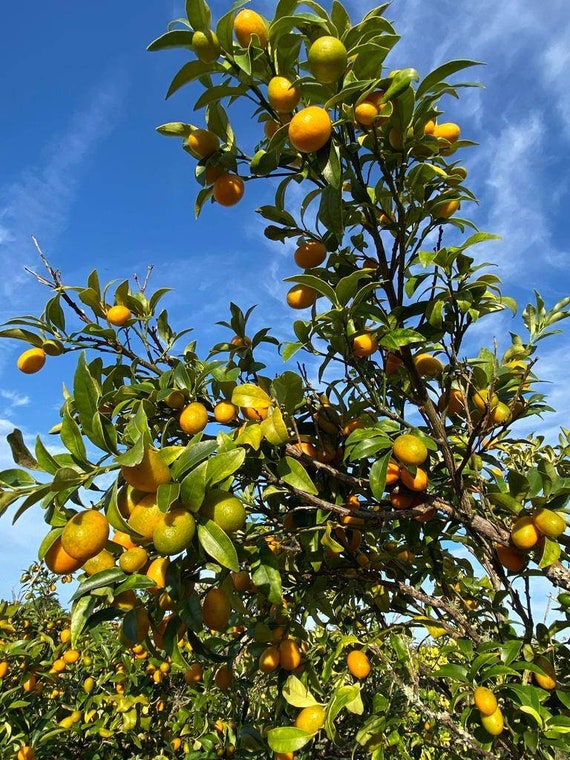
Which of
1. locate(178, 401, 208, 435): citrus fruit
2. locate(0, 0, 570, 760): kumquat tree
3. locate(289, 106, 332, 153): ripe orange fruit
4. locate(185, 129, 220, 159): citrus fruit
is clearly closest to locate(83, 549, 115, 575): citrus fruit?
locate(0, 0, 570, 760): kumquat tree

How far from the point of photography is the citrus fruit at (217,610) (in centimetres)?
148

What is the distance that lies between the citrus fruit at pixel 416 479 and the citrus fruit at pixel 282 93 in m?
1.27

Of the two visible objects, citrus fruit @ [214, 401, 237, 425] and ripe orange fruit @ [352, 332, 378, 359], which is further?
citrus fruit @ [214, 401, 237, 425]

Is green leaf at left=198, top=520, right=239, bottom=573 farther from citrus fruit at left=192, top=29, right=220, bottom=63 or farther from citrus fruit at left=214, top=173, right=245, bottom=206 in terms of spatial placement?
citrus fruit at left=192, top=29, right=220, bottom=63

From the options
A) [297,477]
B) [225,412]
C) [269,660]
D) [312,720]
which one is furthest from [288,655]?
[225,412]

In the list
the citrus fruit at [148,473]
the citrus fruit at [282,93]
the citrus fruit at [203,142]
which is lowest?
the citrus fruit at [148,473]

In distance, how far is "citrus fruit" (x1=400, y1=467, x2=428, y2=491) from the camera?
174 cm

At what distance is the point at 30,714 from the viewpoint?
3.67 metres

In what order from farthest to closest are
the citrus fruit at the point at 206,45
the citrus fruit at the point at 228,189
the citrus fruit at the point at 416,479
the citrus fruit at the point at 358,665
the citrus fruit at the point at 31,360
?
the citrus fruit at the point at 31,360 → the citrus fruit at the point at 358,665 → the citrus fruit at the point at 228,189 → the citrus fruit at the point at 416,479 → the citrus fruit at the point at 206,45

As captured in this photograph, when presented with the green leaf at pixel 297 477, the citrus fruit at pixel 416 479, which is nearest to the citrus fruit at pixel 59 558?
the green leaf at pixel 297 477

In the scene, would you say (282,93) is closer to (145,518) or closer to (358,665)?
(145,518)

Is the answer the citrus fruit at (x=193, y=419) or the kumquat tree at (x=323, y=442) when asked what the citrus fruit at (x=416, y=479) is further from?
the citrus fruit at (x=193, y=419)

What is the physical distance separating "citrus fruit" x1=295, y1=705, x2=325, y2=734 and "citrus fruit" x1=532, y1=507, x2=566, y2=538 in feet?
3.43

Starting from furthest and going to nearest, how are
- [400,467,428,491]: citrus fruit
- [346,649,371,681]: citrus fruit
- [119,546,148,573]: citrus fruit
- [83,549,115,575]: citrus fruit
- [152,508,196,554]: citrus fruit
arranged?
1. [346,649,371,681]: citrus fruit
2. [400,467,428,491]: citrus fruit
3. [83,549,115,575]: citrus fruit
4. [119,546,148,573]: citrus fruit
5. [152,508,196,554]: citrus fruit
